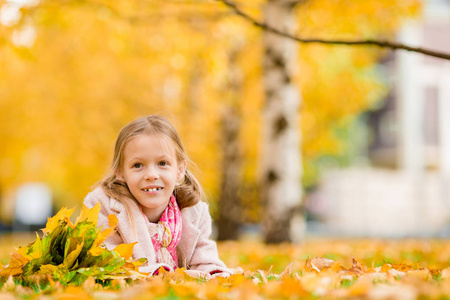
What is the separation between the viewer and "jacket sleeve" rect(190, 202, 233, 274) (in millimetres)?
2932

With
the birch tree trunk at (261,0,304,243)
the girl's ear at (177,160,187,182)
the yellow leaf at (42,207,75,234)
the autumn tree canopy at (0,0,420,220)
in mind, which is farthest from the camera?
the autumn tree canopy at (0,0,420,220)

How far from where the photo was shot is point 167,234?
2936 mm

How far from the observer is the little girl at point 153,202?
111 inches

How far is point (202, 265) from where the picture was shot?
2975mm

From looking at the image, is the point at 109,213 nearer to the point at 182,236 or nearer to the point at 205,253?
the point at 182,236

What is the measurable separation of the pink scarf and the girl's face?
11 centimetres

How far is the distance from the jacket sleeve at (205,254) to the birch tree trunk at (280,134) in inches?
157

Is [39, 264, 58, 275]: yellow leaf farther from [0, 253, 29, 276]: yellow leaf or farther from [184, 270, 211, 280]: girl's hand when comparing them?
[184, 270, 211, 280]: girl's hand

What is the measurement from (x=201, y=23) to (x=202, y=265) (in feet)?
19.4

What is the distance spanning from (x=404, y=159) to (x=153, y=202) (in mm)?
25027

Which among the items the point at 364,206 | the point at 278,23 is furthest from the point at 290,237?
the point at 364,206

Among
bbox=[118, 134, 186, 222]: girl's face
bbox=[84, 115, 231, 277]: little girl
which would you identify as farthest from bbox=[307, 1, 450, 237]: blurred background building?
bbox=[118, 134, 186, 222]: girl's face

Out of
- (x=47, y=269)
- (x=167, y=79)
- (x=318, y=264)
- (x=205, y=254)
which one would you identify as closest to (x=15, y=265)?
(x=47, y=269)

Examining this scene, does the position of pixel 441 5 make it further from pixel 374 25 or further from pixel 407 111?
pixel 374 25
